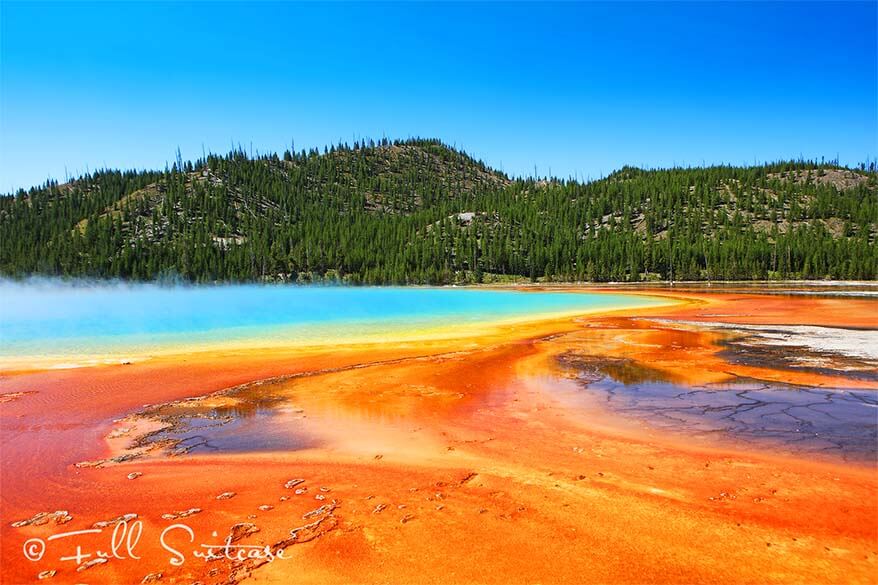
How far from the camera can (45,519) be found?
20.9 feet

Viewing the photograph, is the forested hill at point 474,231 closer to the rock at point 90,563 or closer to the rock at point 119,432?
the rock at point 119,432

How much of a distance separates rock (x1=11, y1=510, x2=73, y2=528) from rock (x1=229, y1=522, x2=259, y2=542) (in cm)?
220

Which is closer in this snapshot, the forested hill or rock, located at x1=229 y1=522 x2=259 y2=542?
rock, located at x1=229 y1=522 x2=259 y2=542

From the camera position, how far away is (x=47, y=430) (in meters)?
10.1

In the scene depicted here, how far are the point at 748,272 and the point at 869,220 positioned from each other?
187 feet

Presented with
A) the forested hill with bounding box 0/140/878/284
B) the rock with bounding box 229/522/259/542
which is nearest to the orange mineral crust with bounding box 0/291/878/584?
the rock with bounding box 229/522/259/542

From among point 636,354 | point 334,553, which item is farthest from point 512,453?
point 636,354

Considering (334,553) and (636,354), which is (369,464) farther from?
(636,354)

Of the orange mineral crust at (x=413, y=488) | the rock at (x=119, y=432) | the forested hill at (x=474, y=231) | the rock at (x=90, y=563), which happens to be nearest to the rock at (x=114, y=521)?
the orange mineral crust at (x=413, y=488)

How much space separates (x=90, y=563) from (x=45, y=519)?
62.9 inches

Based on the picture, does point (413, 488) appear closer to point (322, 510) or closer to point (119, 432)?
point (322, 510)

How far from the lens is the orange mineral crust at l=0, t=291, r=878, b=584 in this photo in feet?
17.0

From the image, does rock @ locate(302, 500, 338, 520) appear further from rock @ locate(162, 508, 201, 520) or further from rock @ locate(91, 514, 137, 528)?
rock @ locate(91, 514, 137, 528)

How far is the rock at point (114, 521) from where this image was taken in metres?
6.19
